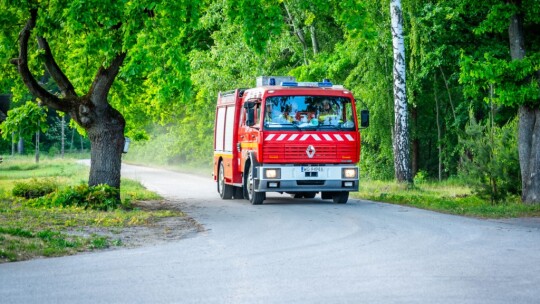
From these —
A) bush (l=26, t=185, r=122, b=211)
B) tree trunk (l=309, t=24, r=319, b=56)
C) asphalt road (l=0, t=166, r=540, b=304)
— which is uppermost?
tree trunk (l=309, t=24, r=319, b=56)

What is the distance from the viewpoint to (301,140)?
2286 cm

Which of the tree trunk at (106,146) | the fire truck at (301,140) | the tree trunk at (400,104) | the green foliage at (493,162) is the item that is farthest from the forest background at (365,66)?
the tree trunk at (106,146)

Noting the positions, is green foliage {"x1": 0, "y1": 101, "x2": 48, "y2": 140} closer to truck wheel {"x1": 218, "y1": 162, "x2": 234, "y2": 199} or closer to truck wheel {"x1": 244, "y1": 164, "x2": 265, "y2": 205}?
truck wheel {"x1": 218, "y1": 162, "x2": 234, "y2": 199}

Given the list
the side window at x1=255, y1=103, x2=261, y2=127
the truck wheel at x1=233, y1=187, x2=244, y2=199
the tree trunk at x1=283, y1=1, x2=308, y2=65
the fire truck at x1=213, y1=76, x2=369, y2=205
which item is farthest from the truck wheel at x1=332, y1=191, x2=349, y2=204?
the tree trunk at x1=283, y1=1, x2=308, y2=65

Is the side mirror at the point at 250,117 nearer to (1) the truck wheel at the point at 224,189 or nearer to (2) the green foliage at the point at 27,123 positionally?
(1) the truck wheel at the point at 224,189

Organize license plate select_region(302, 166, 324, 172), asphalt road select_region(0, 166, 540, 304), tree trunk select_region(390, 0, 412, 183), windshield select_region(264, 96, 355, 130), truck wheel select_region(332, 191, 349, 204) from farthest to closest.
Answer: tree trunk select_region(390, 0, 412, 183) < truck wheel select_region(332, 191, 349, 204) < windshield select_region(264, 96, 355, 130) < license plate select_region(302, 166, 324, 172) < asphalt road select_region(0, 166, 540, 304)

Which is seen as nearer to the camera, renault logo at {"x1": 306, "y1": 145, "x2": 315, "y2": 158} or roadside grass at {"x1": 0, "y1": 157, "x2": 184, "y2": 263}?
roadside grass at {"x1": 0, "y1": 157, "x2": 184, "y2": 263}

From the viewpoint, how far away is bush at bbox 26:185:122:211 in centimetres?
2194

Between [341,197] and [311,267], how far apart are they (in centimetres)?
1229

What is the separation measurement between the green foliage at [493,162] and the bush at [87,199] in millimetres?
8668

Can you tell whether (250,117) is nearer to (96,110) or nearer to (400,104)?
(96,110)

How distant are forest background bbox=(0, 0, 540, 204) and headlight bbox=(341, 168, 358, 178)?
9.09 ft

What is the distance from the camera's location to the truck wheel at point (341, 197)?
23922mm

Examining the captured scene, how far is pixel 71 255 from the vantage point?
43.8ft
